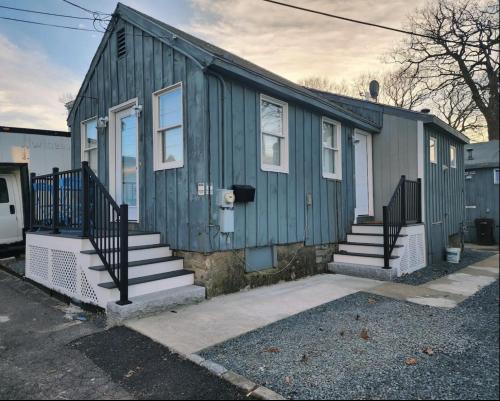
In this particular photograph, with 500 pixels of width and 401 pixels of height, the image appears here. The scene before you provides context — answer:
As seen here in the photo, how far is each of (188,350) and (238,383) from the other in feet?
2.46

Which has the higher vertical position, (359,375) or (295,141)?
(295,141)

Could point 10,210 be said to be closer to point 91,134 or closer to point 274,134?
point 91,134

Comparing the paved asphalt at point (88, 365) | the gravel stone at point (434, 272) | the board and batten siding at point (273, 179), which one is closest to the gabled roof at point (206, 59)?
the board and batten siding at point (273, 179)

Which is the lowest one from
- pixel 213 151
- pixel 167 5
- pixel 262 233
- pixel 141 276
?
pixel 141 276

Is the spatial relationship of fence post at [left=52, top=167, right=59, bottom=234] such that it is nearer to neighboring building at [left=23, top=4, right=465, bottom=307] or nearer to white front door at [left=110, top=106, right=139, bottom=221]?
neighboring building at [left=23, top=4, right=465, bottom=307]

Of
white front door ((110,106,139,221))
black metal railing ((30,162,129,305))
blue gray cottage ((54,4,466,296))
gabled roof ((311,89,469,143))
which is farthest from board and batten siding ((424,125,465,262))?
black metal railing ((30,162,129,305))

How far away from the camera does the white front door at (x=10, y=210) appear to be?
26.5ft

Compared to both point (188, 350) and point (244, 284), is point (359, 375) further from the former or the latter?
point (244, 284)

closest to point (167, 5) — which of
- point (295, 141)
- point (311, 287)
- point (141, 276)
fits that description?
point (295, 141)

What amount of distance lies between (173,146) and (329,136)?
11.9 feet

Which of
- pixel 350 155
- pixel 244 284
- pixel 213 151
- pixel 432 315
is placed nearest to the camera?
pixel 432 315

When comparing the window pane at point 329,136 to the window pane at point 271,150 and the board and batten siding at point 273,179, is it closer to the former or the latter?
the board and batten siding at point 273,179

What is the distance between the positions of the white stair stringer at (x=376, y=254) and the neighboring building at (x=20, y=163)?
23.5ft

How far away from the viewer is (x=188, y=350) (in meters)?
3.16
